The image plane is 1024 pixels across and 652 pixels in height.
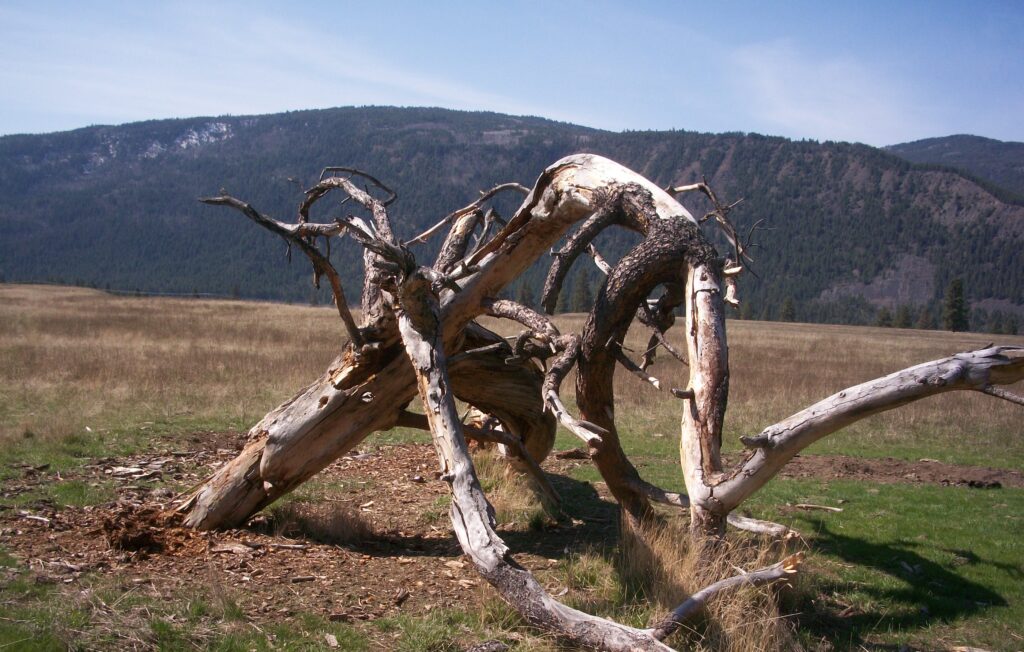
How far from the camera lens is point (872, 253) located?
519 feet

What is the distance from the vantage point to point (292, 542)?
6.81 m

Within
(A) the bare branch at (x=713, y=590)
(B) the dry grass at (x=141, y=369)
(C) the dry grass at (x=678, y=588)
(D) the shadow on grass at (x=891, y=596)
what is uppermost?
(A) the bare branch at (x=713, y=590)

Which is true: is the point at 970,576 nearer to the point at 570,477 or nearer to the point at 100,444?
the point at 570,477

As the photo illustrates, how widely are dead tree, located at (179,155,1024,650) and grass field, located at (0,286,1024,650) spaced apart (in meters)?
0.76

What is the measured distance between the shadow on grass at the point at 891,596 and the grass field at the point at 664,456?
0.7 inches

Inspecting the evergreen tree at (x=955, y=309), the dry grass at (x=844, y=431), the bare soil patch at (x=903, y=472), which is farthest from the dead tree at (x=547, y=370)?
the evergreen tree at (x=955, y=309)

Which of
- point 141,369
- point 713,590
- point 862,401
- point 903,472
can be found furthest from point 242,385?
point 862,401

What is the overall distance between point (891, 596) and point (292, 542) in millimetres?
4969

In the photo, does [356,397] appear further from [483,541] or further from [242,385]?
[242,385]

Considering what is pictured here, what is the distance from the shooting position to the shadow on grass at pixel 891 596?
18.0 feet

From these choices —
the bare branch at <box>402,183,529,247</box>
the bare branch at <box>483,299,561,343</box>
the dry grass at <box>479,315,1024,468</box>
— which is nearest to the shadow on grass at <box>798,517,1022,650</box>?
the bare branch at <box>483,299,561,343</box>

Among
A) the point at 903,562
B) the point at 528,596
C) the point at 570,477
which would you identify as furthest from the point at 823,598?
the point at 570,477

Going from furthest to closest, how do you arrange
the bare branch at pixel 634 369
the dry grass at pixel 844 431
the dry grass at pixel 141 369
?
the dry grass at pixel 844 431 < the dry grass at pixel 141 369 < the bare branch at pixel 634 369

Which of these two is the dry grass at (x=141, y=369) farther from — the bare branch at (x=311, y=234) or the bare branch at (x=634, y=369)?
the bare branch at (x=634, y=369)
